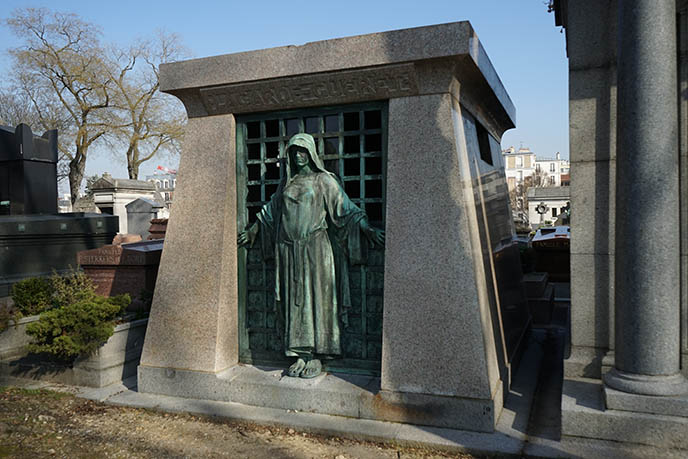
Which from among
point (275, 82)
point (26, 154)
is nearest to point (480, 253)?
point (275, 82)

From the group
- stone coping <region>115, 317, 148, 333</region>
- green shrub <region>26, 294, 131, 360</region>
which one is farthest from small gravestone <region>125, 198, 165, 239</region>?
green shrub <region>26, 294, 131, 360</region>

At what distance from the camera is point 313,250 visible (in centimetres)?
538

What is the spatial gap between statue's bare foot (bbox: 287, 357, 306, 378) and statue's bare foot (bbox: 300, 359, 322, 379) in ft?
0.12

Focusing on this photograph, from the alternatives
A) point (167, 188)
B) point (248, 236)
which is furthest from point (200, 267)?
point (167, 188)

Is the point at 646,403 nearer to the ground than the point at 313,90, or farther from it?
nearer to the ground

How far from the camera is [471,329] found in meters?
4.78

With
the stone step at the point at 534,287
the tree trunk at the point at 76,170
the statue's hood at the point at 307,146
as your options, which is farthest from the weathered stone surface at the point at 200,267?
the tree trunk at the point at 76,170

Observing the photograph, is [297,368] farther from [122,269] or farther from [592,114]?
[122,269]

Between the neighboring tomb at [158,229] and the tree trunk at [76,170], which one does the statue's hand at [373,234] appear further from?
the tree trunk at [76,170]

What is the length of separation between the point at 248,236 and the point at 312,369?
1.55m

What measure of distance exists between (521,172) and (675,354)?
13739cm

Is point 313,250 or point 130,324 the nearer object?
point 313,250

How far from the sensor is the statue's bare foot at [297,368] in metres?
5.47

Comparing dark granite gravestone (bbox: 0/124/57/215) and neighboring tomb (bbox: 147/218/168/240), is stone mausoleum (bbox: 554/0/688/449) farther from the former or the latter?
neighboring tomb (bbox: 147/218/168/240)
